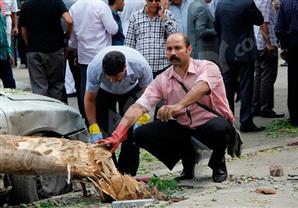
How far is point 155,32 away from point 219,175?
3038 millimetres

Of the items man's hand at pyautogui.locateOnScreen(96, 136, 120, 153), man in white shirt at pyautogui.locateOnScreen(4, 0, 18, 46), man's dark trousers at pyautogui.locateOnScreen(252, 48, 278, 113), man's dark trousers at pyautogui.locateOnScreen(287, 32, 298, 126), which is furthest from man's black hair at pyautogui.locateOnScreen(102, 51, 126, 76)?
man in white shirt at pyautogui.locateOnScreen(4, 0, 18, 46)

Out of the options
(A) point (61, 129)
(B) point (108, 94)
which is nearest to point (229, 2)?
(B) point (108, 94)

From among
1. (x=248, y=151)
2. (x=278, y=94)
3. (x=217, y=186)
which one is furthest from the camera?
(x=278, y=94)

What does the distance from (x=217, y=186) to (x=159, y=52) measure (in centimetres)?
313

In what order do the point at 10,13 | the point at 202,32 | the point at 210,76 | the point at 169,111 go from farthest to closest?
the point at 10,13, the point at 202,32, the point at 210,76, the point at 169,111

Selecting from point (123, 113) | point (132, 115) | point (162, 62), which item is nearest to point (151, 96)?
point (132, 115)

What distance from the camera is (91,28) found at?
40.3 feet

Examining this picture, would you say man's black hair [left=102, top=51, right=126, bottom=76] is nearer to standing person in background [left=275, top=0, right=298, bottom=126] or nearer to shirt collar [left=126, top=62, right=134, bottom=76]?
shirt collar [left=126, top=62, right=134, bottom=76]

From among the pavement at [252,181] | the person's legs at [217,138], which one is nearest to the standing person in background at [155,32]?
the pavement at [252,181]

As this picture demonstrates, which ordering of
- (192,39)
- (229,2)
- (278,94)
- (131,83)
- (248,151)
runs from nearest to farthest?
(131,83) < (248,151) < (229,2) < (192,39) < (278,94)

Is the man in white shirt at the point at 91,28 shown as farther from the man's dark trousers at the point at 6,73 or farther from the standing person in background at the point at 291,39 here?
the standing person in background at the point at 291,39

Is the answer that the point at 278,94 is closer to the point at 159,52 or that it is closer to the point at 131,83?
the point at 159,52

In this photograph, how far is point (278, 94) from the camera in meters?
15.8

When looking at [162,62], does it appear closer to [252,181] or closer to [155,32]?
[155,32]
